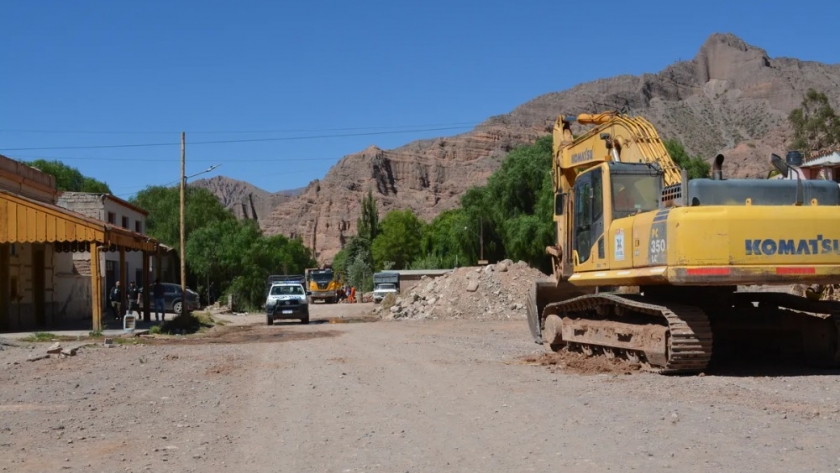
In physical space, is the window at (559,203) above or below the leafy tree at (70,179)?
below

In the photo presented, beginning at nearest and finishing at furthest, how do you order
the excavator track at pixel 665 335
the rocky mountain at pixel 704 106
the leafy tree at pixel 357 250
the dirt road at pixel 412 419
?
the dirt road at pixel 412 419, the excavator track at pixel 665 335, the rocky mountain at pixel 704 106, the leafy tree at pixel 357 250

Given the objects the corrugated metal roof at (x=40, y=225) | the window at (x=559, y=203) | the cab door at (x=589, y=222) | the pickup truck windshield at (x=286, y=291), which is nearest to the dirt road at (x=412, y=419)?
the cab door at (x=589, y=222)

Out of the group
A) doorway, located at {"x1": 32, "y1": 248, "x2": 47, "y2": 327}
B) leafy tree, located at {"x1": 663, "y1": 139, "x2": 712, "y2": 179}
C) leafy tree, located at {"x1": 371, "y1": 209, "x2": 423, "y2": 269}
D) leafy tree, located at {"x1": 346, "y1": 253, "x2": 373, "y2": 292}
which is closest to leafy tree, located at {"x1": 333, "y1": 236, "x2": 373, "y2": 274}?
leafy tree, located at {"x1": 371, "y1": 209, "x2": 423, "y2": 269}

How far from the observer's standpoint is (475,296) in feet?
129

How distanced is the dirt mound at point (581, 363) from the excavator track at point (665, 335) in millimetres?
194

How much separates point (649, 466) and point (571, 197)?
29.5 feet

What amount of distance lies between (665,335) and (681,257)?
142cm

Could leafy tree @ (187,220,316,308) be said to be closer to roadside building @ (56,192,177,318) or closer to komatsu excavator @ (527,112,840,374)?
roadside building @ (56,192,177,318)

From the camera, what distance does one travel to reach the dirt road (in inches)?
275

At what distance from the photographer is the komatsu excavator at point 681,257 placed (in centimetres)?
1095

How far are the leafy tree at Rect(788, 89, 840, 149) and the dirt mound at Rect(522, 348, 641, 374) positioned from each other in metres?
48.4

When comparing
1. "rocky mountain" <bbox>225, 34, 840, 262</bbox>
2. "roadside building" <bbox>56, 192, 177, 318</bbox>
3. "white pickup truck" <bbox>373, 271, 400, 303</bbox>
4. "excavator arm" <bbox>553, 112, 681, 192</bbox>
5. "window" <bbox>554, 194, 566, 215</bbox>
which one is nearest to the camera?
"excavator arm" <bbox>553, 112, 681, 192</bbox>

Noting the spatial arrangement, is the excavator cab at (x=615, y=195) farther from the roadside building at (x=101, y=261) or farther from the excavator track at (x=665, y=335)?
the roadside building at (x=101, y=261)

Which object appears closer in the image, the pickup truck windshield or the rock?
the rock
